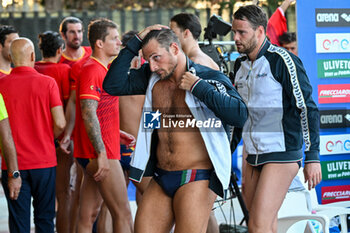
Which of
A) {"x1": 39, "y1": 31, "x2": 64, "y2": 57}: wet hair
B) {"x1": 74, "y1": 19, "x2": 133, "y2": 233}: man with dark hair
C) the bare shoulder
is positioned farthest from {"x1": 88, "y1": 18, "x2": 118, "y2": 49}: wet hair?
{"x1": 39, "y1": 31, "x2": 64, "y2": 57}: wet hair

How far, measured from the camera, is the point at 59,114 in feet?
17.4

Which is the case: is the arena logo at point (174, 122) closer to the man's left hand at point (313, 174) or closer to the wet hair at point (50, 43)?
the man's left hand at point (313, 174)

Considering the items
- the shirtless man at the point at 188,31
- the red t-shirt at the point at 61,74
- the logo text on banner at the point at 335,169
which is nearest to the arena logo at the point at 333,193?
the logo text on banner at the point at 335,169

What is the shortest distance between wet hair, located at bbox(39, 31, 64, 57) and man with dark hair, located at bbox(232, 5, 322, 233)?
240 centimetres

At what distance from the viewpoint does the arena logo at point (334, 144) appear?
6.15 m

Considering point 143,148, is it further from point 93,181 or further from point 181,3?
point 181,3

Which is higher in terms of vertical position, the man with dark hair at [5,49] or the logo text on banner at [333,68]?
the man with dark hair at [5,49]

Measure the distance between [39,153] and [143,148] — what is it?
1.47m

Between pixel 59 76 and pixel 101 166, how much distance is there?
1709 millimetres

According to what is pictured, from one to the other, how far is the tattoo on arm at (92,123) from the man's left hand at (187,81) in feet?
4.58

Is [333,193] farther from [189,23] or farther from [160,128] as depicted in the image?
[160,128]

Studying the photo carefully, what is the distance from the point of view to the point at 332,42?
6105 mm

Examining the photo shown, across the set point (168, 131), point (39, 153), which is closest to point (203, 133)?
point (168, 131)

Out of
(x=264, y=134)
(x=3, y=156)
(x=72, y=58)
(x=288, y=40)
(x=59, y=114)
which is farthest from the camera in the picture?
(x=288, y=40)
